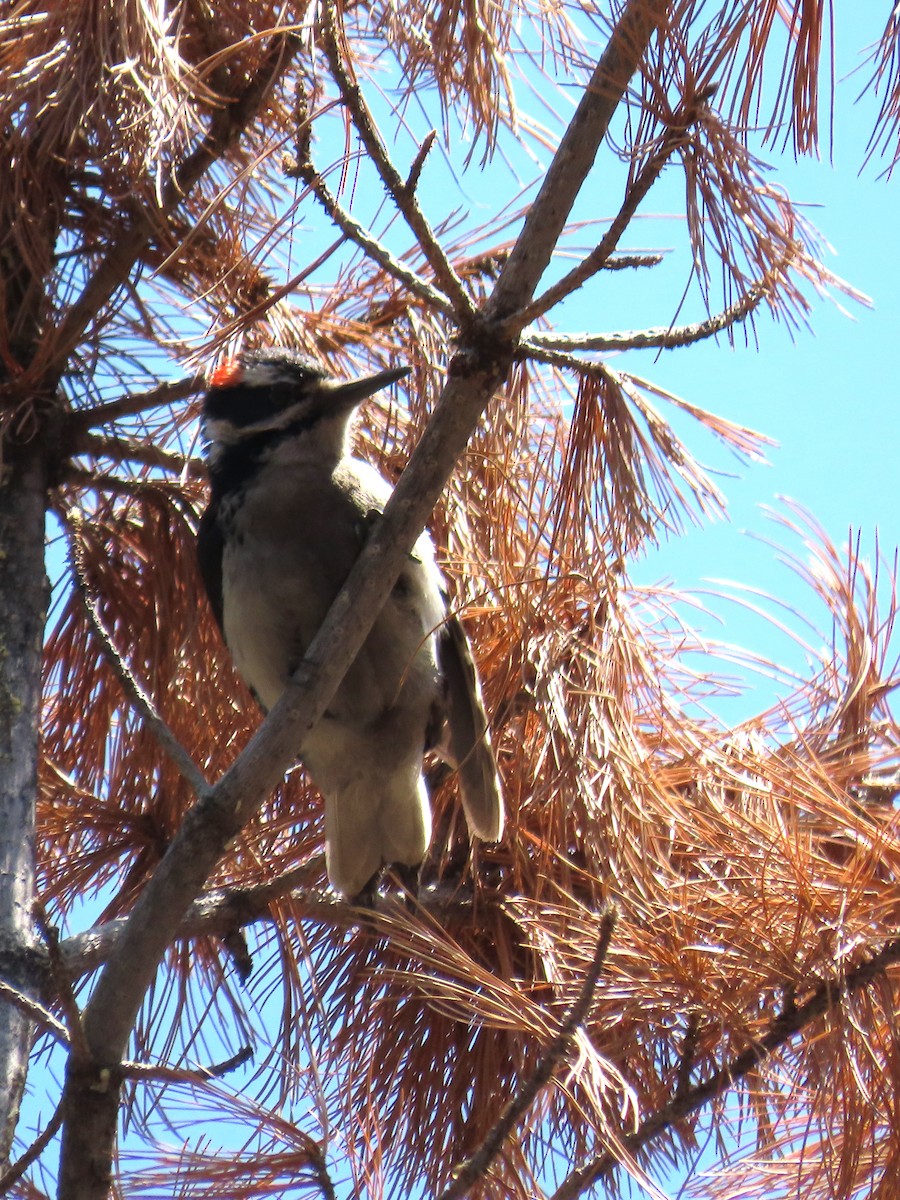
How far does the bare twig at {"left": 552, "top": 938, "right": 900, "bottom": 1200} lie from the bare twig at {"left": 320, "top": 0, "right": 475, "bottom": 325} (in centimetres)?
95

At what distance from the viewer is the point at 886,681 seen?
2.49 metres

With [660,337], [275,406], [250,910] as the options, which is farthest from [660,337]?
[250,910]

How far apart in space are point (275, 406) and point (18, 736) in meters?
0.73

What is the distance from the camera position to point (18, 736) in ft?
7.50

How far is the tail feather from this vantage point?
230 centimetres

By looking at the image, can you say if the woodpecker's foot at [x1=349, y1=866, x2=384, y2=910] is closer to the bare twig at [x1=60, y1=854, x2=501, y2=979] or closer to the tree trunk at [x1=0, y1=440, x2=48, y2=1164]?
the bare twig at [x1=60, y1=854, x2=501, y2=979]

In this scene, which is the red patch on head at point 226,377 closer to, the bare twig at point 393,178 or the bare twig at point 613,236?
the bare twig at point 393,178

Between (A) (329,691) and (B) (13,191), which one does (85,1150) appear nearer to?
(A) (329,691)

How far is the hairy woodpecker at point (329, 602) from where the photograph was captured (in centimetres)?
246

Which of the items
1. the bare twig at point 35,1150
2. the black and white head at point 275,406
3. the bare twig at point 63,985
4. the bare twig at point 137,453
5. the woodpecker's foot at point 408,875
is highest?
the black and white head at point 275,406

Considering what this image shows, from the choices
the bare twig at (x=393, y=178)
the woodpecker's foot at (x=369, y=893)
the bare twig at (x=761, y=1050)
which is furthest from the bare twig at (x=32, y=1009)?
the bare twig at (x=393, y=178)

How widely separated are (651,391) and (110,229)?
3.28 feet

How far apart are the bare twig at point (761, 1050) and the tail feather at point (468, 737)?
1.99 feet

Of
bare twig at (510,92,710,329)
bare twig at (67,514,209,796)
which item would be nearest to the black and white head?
bare twig at (67,514,209,796)
